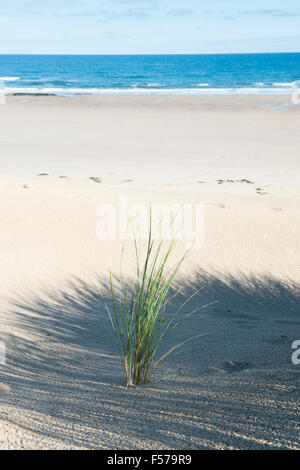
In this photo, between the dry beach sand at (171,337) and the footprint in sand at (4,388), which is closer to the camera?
the dry beach sand at (171,337)

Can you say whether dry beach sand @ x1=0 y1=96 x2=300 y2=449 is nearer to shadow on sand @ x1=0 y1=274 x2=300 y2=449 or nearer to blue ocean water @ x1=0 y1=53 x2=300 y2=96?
shadow on sand @ x1=0 y1=274 x2=300 y2=449

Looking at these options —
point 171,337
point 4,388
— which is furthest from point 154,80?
point 4,388

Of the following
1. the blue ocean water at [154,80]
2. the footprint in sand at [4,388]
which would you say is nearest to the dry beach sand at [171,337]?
the footprint in sand at [4,388]

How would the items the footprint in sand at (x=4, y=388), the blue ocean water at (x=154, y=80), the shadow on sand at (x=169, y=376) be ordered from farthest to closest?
1. the blue ocean water at (x=154, y=80)
2. the footprint in sand at (x=4, y=388)
3. the shadow on sand at (x=169, y=376)

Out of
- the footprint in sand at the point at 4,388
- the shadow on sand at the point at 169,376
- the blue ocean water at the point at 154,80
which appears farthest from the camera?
the blue ocean water at the point at 154,80

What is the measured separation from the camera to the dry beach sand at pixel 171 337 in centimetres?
199

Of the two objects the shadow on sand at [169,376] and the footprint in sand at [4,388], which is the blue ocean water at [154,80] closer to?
the shadow on sand at [169,376]

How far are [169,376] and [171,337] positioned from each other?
78 centimetres

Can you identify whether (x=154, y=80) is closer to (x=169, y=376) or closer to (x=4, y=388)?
(x=169, y=376)

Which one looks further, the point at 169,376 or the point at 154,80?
the point at 154,80

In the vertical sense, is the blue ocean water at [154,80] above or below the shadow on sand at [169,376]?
above

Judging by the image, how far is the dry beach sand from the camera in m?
1.99

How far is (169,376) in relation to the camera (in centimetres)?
280
